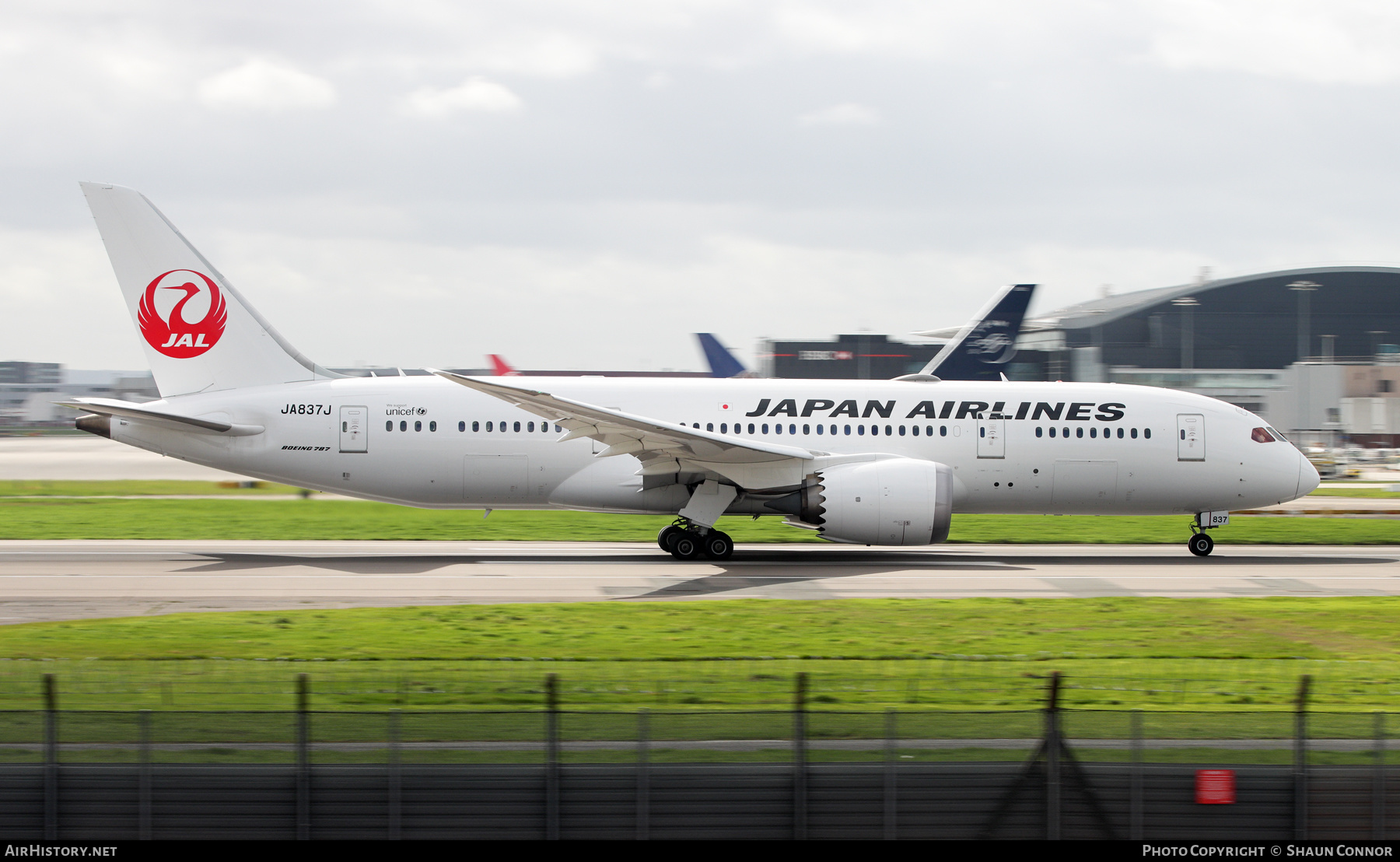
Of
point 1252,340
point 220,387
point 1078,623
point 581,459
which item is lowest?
point 1078,623

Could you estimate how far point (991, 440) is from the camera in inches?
946

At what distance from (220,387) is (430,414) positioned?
14.5 feet

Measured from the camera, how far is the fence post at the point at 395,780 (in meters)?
6.75

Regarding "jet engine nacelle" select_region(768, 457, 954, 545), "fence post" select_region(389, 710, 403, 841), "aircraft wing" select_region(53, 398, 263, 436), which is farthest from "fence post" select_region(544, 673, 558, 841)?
A: "aircraft wing" select_region(53, 398, 263, 436)

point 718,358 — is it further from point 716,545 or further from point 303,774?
point 303,774

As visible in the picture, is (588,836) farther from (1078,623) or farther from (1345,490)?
(1345,490)

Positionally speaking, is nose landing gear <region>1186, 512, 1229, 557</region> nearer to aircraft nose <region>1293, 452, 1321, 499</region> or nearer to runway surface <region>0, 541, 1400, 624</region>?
runway surface <region>0, 541, 1400, 624</region>

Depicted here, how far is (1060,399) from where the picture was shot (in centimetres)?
2462

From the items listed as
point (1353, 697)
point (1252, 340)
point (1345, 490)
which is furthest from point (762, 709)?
point (1252, 340)

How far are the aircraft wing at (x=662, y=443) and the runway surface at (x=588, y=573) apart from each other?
183 cm

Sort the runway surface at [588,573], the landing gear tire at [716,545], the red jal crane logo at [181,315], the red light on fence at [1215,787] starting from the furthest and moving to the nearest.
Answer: the red jal crane logo at [181,315] → the landing gear tire at [716,545] → the runway surface at [588,573] → the red light on fence at [1215,787]

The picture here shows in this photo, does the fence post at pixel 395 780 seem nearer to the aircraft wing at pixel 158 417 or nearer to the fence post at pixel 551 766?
the fence post at pixel 551 766

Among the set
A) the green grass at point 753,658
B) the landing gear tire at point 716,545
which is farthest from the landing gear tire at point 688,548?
the green grass at point 753,658

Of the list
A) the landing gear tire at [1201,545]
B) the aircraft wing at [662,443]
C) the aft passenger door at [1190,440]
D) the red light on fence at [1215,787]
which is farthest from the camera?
the landing gear tire at [1201,545]
